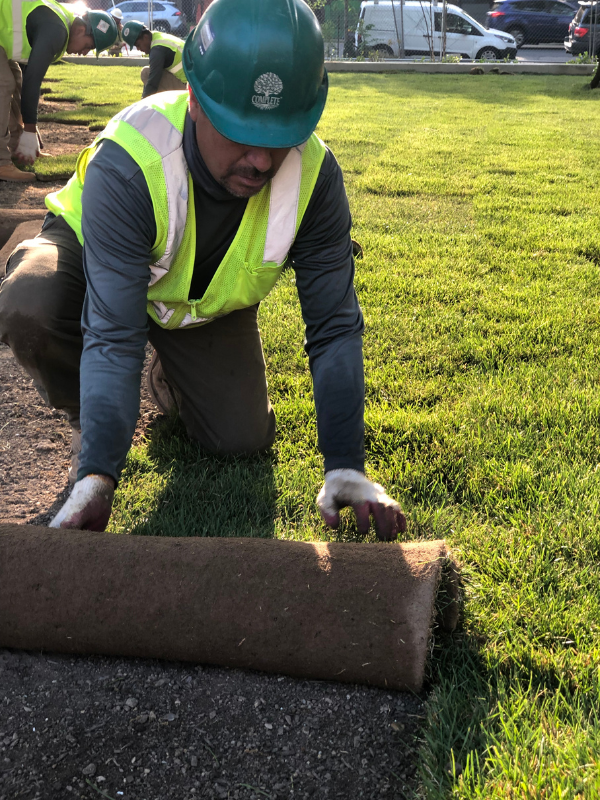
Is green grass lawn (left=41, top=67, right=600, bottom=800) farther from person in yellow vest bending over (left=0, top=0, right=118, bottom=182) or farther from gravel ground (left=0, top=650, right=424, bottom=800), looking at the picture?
person in yellow vest bending over (left=0, top=0, right=118, bottom=182)

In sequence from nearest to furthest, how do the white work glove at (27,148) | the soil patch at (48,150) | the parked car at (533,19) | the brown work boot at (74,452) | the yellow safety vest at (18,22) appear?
1. the brown work boot at (74,452)
2. the soil patch at (48,150)
3. the yellow safety vest at (18,22)
4. the white work glove at (27,148)
5. the parked car at (533,19)

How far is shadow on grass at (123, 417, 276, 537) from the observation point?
2588mm

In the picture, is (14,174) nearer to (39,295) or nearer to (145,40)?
(145,40)

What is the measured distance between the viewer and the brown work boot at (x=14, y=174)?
709 centimetres

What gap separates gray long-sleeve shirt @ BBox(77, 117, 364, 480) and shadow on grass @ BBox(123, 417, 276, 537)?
422mm

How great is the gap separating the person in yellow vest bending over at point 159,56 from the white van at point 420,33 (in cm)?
1378

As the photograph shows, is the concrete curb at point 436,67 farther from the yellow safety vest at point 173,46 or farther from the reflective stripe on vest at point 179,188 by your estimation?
the reflective stripe on vest at point 179,188

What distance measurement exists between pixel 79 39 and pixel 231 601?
694 cm

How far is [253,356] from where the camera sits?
3.22 meters

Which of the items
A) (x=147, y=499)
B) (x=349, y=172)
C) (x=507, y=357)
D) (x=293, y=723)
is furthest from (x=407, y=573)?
(x=349, y=172)

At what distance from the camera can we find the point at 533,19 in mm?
24031

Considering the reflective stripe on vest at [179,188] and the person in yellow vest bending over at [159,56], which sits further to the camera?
the person in yellow vest bending over at [159,56]

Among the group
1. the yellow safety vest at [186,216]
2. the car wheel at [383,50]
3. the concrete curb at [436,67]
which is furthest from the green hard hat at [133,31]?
the car wheel at [383,50]

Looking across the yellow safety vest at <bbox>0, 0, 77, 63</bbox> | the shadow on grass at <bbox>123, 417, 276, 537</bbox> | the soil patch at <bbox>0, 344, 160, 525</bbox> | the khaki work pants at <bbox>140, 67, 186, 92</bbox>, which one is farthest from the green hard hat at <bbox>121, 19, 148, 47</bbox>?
the shadow on grass at <bbox>123, 417, 276, 537</bbox>
